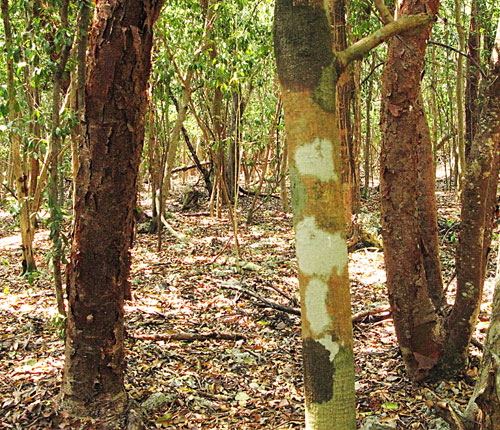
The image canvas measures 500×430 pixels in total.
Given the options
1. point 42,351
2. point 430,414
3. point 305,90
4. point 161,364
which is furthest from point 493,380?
point 42,351

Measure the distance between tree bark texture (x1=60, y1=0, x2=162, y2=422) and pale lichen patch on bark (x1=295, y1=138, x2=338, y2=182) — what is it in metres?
1.43

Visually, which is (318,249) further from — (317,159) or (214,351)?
(214,351)

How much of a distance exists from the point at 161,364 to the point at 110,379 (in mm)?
1207

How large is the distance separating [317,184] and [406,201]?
76.3 inches

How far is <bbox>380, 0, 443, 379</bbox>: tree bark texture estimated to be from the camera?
3838mm

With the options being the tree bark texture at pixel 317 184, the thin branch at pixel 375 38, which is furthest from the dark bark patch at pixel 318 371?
the thin branch at pixel 375 38

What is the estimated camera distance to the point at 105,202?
3191 millimetres

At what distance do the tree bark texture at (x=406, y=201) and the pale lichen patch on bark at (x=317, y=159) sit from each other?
188 centimetres

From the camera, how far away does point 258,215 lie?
42.3 ft

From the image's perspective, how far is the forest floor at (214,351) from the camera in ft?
12.6

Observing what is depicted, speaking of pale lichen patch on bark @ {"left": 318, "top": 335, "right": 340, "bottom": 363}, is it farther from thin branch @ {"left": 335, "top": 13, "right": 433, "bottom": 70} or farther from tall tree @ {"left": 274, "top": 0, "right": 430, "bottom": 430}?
thin branch @ {"left": 335, "top": 13, "right": 433, "bottom": 70}

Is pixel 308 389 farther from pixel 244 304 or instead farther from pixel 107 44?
pixel 244 304

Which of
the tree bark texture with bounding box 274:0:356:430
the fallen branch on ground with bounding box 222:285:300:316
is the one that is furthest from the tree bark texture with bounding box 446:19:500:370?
the fallen branch on ground with bounding box 222:285:300:316

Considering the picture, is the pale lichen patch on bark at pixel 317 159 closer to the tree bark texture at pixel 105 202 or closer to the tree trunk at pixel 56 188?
the tree bark texture at pixel 105 202
